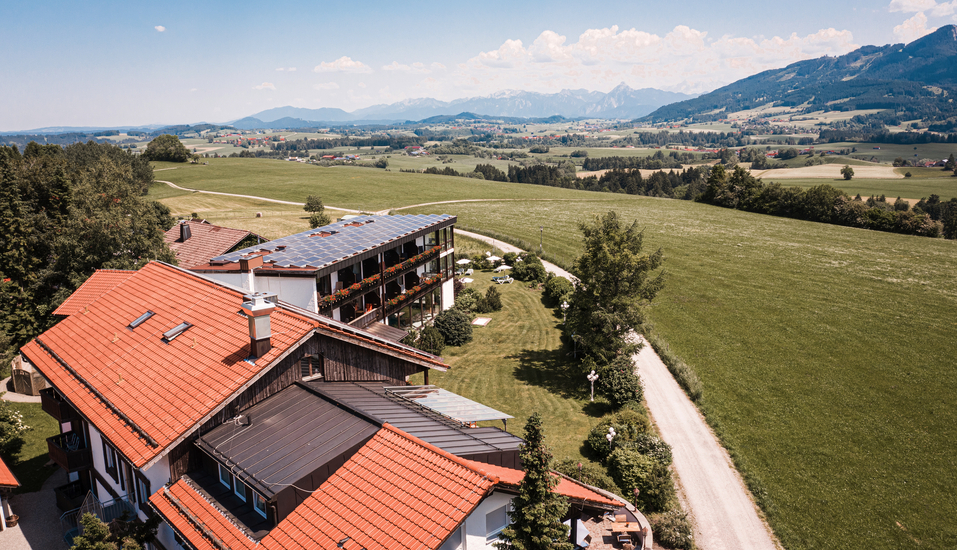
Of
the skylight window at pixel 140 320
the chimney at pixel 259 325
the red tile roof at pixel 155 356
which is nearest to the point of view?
the red tile roof at pixel 155 356

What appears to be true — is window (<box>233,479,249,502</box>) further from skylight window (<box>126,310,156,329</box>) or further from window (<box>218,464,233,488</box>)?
skylight window (<box>126,310,156,329</box>)

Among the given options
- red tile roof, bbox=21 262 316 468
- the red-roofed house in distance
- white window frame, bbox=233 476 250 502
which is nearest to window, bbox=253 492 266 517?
the red-roofed house in distance

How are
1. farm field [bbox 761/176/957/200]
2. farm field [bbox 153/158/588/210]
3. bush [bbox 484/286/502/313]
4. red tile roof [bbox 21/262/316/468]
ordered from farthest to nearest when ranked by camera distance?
farm field [bbox 153/158/588/210] → farm field [bbox 761/176/957/200] → bush [bbox 484/286/502/313] → red tile roof [bbox 21/262/316/468]

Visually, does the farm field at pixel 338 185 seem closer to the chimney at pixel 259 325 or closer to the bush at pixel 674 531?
the chimney at pixel 259 325

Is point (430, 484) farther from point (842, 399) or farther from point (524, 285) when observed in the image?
point (524, 285)

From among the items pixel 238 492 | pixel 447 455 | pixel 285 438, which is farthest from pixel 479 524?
pixel 238 492

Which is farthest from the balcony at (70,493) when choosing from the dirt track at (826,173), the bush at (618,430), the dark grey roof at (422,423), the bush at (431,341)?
the dirt track at (826,173)

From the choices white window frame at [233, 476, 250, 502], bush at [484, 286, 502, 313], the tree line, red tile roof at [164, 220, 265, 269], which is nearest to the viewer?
white window frame at [233, 476, 250, 502]
